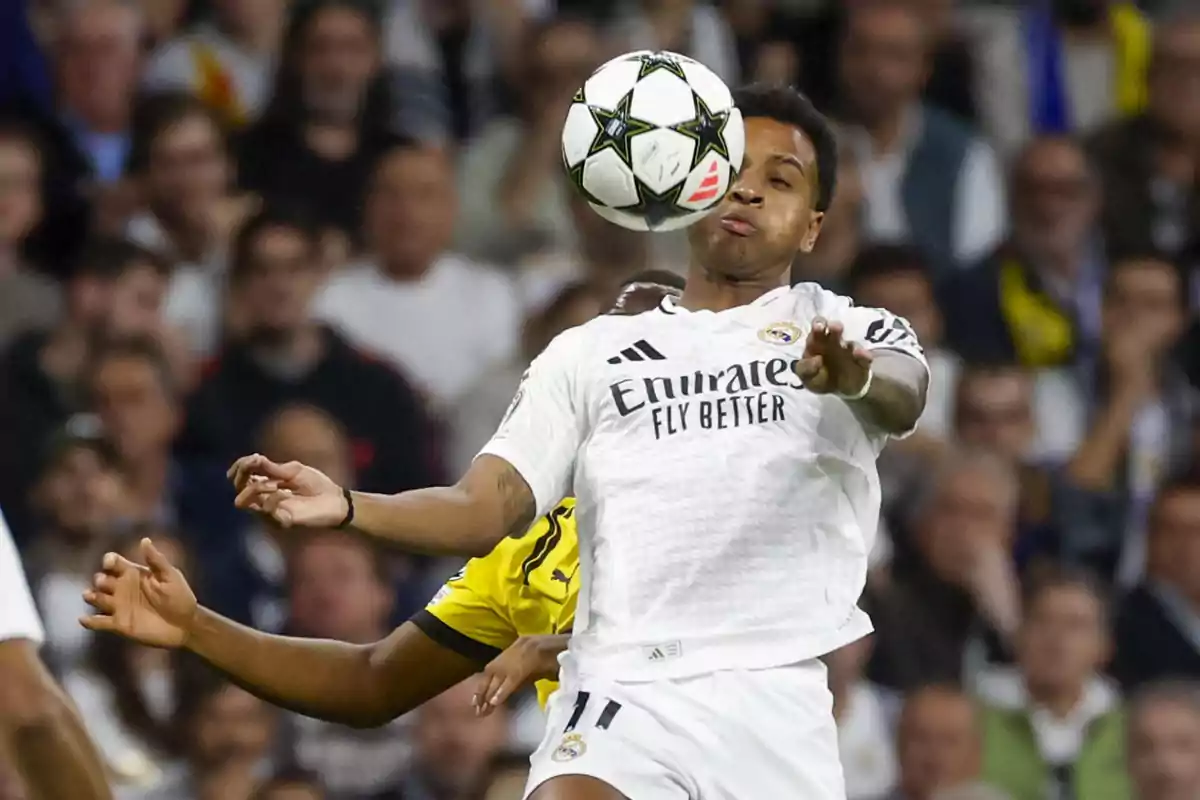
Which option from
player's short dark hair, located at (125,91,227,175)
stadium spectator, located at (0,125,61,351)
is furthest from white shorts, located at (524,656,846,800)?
player's short dark hair, located at (125,91,227,175)

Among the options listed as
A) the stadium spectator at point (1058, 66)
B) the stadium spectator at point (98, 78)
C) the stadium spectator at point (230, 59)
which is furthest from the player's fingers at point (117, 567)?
the stadium spectator at point (1058, 66)

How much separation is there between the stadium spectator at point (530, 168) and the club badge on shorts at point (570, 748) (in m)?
4.86

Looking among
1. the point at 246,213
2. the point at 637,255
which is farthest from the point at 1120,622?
the point at 246,213

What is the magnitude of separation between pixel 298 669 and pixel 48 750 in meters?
0.71

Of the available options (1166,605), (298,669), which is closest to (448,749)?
(298,669)

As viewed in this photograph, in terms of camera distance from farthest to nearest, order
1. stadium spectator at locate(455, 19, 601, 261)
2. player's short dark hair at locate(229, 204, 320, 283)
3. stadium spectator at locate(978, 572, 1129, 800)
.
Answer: stadium spectator at locate(455, 19, 601, 261) → player's short dark hair at locate(229, 204, 320, 283) → stadium spectator at locate(978, 572, 1129, 800)

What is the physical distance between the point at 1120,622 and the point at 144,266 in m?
3.87

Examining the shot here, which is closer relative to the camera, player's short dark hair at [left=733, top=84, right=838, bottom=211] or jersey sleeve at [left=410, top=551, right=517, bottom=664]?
player's short dark hair at [left=733, top=84, right=838, bottom=211]

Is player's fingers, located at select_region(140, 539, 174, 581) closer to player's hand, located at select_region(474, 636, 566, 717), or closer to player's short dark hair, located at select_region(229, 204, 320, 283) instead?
player's hand, located at select_region(474, 636, 566, 717)

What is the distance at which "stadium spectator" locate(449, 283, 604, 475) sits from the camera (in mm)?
8602

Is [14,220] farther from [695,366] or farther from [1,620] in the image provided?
[695,366]

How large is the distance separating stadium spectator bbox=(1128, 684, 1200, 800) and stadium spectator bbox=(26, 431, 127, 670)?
12.1 feet

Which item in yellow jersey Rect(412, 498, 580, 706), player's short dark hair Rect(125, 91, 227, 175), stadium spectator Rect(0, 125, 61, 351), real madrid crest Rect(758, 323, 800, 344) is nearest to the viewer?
real madrid crest Rect(758, 323, 800, 344)

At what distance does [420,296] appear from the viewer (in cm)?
902
